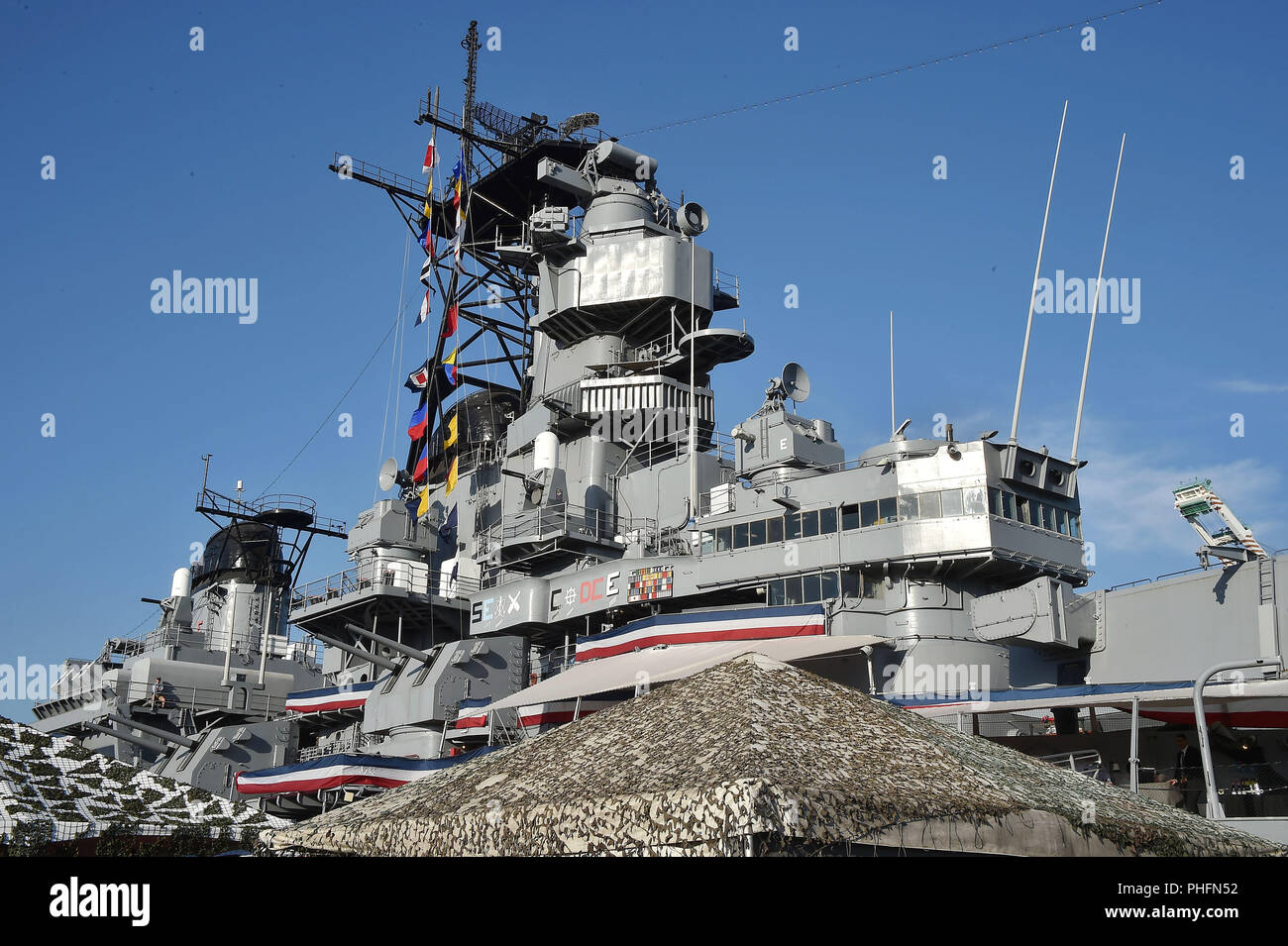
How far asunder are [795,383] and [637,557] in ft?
25.7

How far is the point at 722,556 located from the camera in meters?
34.3

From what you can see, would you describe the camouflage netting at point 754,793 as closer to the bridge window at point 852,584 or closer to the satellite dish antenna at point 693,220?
the bridge window at point 852,584

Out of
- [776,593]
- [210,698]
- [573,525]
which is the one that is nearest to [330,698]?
[210,698]

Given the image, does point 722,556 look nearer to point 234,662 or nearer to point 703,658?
point 703,658

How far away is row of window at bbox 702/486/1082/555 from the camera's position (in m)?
30.8

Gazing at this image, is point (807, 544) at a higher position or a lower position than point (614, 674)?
higher

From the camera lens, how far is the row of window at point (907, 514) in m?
30.8

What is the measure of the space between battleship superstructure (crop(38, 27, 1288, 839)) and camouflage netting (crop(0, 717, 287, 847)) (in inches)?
346

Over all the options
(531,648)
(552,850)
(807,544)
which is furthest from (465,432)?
(552,850)

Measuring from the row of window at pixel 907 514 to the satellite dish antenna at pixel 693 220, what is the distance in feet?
56.0

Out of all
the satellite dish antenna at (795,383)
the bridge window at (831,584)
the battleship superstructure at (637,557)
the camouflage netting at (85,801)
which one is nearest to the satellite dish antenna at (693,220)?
the battleship superstructure at (637,557)
